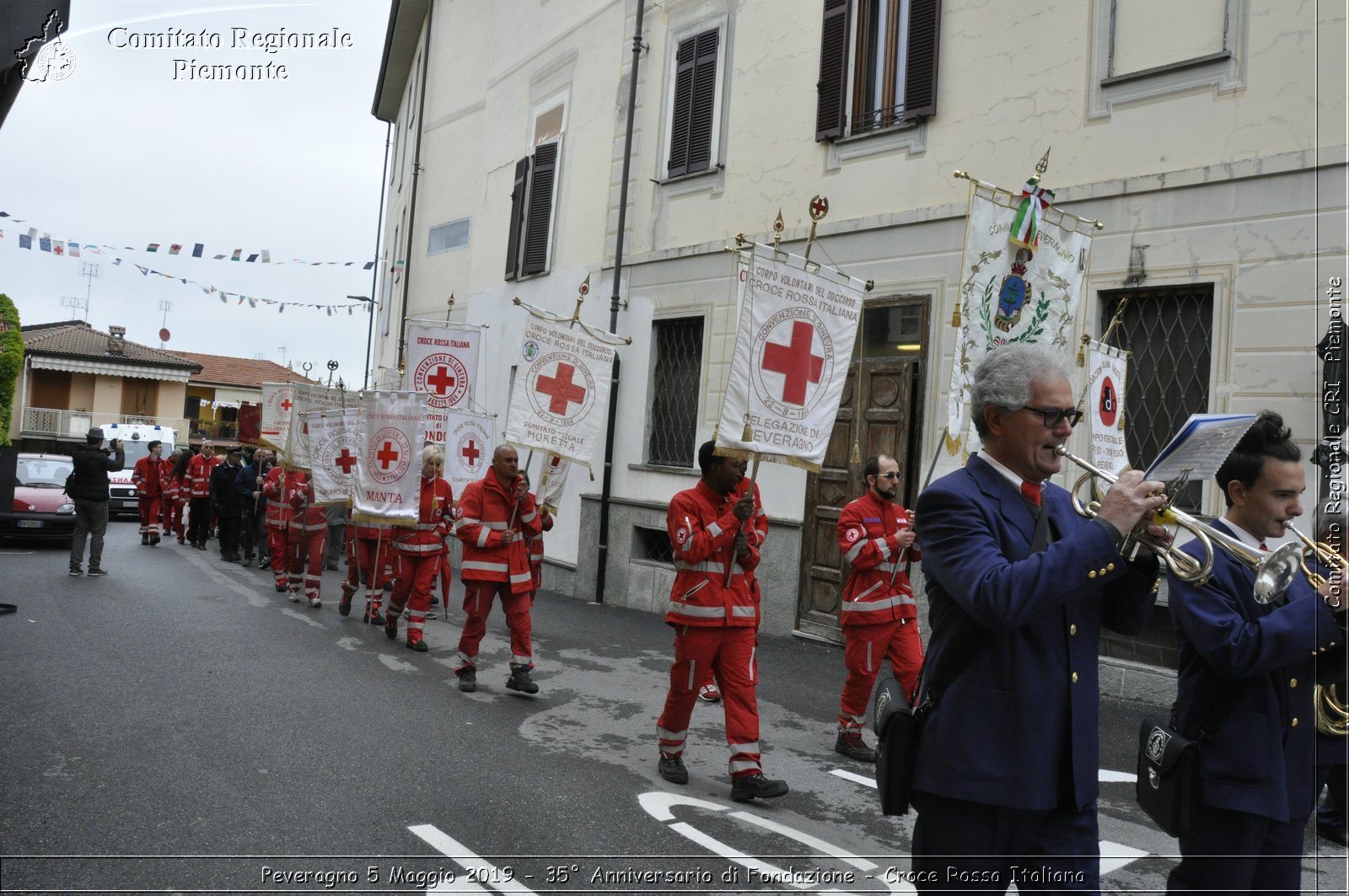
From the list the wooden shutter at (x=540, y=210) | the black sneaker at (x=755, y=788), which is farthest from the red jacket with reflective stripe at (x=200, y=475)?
the black sneaker at (x=755, y=788)

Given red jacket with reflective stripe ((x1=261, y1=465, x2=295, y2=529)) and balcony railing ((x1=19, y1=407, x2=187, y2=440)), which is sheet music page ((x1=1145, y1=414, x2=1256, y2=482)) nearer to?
red jacket with reflective stripe ((x1=261, y1=465, x2=295, y2=529))

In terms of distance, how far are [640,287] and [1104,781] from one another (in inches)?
386

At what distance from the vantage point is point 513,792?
5.61 m

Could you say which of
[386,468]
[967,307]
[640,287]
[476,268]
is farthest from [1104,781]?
[476,268]

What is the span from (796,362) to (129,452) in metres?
27.9

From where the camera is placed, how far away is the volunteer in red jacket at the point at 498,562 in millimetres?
8250

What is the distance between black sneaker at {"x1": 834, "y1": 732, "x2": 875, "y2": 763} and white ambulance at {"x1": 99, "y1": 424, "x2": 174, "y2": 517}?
80.1ft

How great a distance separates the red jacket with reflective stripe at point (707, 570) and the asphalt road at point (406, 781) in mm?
936

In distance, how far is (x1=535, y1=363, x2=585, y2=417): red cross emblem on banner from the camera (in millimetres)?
10219

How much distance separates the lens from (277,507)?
14578mm

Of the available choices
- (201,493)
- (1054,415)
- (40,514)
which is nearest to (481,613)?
(1054,415)

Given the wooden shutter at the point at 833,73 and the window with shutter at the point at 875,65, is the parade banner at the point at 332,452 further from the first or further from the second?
the window with shutter at the point at 875,65

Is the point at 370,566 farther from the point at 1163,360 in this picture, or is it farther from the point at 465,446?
the point at 1163,360

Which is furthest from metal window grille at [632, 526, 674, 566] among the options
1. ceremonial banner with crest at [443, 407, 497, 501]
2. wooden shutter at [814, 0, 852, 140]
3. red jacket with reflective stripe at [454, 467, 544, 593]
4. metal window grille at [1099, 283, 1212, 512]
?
metal window grille at [1099, 283, 1212, 512]
